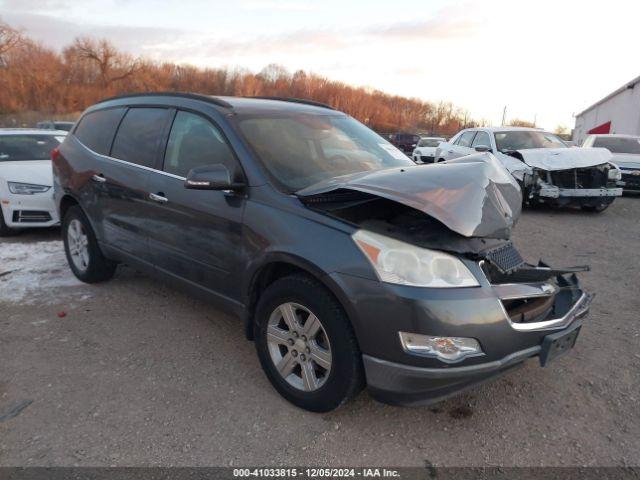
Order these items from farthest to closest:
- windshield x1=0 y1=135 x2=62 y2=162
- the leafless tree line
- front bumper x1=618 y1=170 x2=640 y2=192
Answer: the leafless tree line, front bumper x1=618 y1=170 x2=640 y2=192, windshield x1=0 y1=135 x2=62 y2=162

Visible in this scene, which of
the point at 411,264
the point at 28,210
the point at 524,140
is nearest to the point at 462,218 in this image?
the point at 411,264

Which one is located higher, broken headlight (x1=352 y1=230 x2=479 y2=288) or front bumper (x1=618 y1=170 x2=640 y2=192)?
front bumper (x1=618 y1=170 x2=640 y2=192)

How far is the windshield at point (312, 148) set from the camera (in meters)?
3.27

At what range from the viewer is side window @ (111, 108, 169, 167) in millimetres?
3926

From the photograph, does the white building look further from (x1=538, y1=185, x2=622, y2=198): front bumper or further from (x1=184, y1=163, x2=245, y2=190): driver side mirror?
(x1=184, y1=163, x2=245, y2=190): driver side mirror

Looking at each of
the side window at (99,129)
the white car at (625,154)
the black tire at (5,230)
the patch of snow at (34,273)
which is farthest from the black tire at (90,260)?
the white car at (625,154)

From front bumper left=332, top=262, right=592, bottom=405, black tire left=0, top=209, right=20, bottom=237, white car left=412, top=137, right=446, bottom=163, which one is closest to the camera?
front bumper left=332, top=262, right=592, bottom=405

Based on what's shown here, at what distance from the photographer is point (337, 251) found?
2580 millimetres

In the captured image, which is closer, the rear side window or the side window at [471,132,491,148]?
the side window at [471,132,491,148]

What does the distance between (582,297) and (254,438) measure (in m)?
2.16

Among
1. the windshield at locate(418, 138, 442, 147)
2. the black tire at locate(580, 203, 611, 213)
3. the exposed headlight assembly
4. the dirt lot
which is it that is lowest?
the dirt lot

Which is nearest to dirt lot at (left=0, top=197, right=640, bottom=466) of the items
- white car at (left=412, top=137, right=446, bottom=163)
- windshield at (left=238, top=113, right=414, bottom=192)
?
windshield at (left=238, top=113, right=414, bottom=192)

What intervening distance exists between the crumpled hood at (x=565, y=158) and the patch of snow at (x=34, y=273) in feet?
26.6

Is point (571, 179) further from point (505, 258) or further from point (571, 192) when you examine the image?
point (505, 258)
